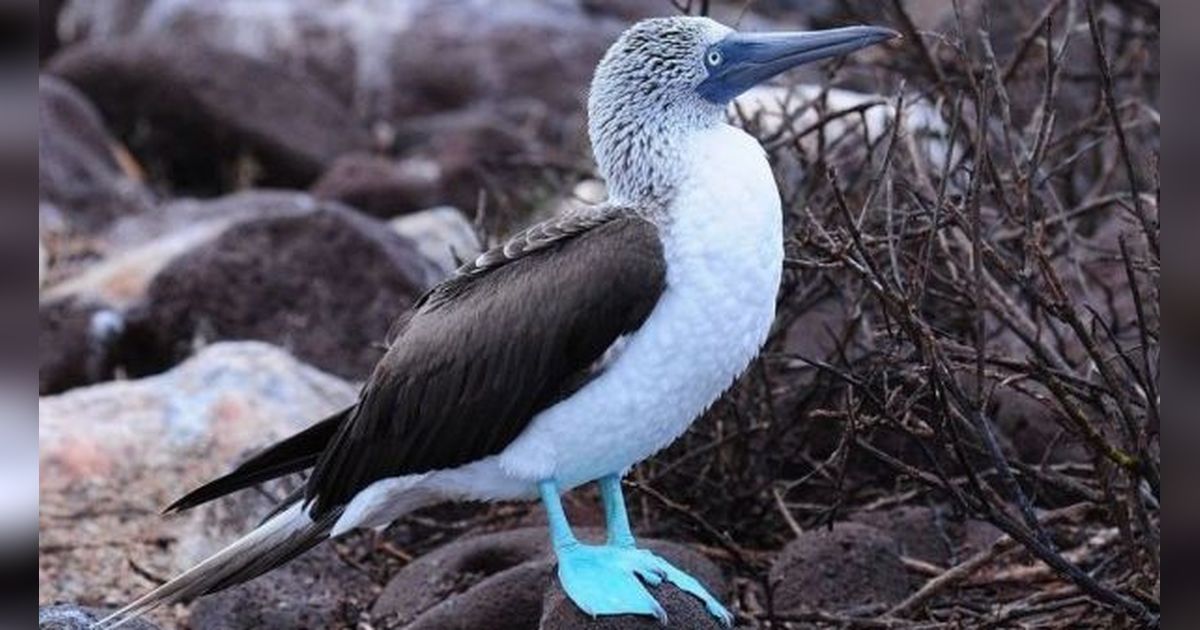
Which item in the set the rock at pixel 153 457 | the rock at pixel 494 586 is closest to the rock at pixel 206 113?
the rock at pixel 153 457

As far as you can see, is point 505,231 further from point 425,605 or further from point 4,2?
point 4,2

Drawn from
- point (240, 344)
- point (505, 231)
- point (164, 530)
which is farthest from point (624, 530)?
point (505, 231)

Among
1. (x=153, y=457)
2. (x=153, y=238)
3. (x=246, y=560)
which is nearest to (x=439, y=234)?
(x=153, y=238)

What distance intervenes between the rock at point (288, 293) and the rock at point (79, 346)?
7 cm

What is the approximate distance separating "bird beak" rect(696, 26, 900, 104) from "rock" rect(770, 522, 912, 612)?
0.95 metres

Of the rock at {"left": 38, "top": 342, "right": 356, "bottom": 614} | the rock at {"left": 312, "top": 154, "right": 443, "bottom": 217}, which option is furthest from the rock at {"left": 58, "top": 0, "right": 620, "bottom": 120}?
the rock at {"left": 38, "top": 342, "right": 356, "bottom": 614}

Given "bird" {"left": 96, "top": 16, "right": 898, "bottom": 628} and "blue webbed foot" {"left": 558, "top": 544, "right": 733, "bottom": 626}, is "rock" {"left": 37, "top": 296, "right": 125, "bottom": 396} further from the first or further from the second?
"blue webbed foot" {"left": 558, "top": 544, "right": 733, "bottom": 626}

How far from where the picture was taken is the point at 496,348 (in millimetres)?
2846

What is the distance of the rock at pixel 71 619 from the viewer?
287 cm

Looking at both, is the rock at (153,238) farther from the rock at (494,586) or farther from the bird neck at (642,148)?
the bird neck at (642,148)

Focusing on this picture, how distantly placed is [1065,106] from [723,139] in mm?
3746

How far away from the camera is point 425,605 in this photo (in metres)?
3.66

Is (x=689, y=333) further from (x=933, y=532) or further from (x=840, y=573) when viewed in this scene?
(x=933, y=532)

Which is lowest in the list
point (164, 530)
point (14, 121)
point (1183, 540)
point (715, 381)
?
point (164, 530)
